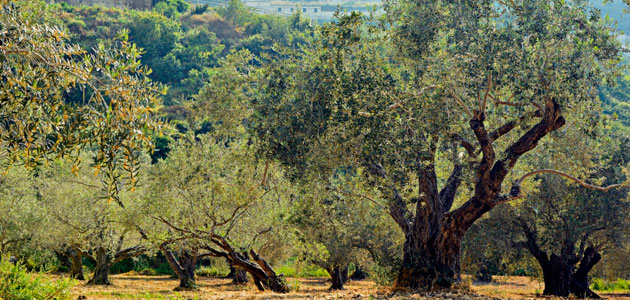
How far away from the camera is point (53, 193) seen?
24.7 meters

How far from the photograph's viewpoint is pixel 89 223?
22.4 meters

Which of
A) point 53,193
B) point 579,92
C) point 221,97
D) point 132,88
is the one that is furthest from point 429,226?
point 53,193

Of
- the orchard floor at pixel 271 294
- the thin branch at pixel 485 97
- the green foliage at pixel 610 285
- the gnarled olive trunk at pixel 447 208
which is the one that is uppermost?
the thin branch at pixel 485 97

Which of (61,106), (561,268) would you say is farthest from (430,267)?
(561,268)

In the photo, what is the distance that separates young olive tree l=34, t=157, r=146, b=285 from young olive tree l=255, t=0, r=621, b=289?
1176cm

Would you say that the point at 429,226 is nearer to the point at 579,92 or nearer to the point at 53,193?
the point at 579,92

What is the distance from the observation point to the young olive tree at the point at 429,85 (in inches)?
408

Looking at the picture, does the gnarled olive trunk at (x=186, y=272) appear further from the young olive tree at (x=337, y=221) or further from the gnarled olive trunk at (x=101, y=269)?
the young olive tree at (x=337, y=221)

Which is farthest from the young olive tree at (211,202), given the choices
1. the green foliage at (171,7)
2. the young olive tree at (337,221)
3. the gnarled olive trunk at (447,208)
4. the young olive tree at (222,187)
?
the green foliage at (171,7)

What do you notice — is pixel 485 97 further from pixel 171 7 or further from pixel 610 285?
pixel 171 7

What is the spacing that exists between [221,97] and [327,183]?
3233mm

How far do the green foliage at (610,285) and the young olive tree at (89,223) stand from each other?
71.0 feet

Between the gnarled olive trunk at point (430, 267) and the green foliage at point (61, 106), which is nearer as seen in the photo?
the green foliage at point (61, 106)

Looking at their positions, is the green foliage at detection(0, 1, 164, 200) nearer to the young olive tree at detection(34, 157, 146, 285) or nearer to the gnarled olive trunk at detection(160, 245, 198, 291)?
the young olive tree at detection(34, 157, 146, 285)
